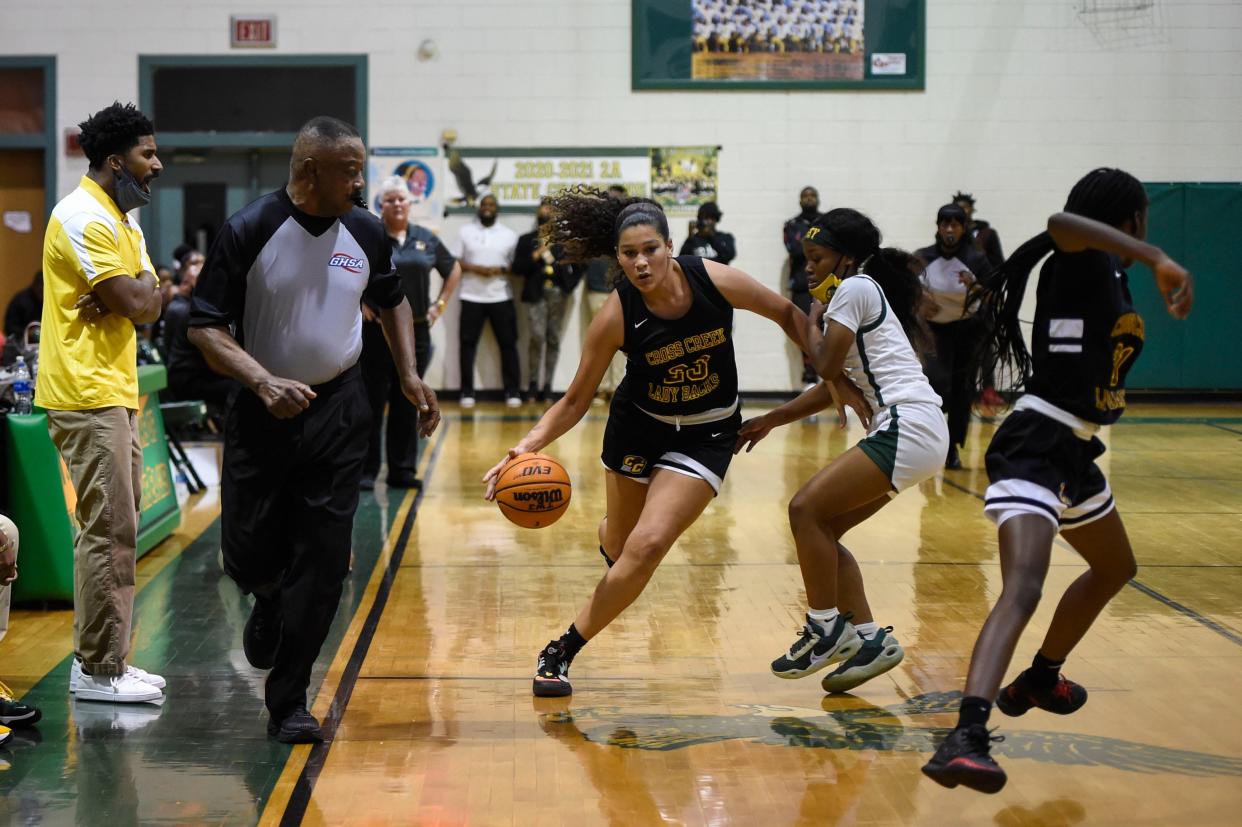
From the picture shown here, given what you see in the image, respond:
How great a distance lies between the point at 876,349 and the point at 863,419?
0.82 ft

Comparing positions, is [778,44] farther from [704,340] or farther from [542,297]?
[704,340]

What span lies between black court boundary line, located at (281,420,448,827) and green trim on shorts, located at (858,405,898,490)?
189 centimetres

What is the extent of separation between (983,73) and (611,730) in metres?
11.9

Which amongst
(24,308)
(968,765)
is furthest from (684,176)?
(968,765)

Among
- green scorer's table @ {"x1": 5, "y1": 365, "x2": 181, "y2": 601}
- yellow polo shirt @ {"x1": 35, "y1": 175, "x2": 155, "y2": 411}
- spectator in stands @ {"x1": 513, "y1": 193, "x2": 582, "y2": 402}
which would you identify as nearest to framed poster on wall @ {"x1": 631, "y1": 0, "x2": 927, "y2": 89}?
spectator in stands @ {"x1": 513, "y1": 193, "x2": 582, "y2": 402}

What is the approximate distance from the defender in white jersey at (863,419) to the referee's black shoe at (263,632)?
1650mm

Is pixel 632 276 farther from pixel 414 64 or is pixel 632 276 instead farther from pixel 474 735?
pixel 414 64

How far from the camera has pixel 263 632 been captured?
4.55 metres

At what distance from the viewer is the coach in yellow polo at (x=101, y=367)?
14.7 feet

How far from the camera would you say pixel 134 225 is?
15.4 ft

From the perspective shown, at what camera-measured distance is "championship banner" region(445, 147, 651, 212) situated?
14.7 meters

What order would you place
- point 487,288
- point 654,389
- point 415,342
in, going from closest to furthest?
1. point 654,389
2. point 415,342
3. point 487,288

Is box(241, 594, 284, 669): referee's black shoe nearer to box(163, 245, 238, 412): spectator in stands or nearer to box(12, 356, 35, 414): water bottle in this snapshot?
box(12, 356, 35, 414): water bottle

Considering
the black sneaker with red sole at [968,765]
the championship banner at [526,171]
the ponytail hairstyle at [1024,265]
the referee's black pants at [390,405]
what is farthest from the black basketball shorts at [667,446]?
the championship banner at [526,171]
